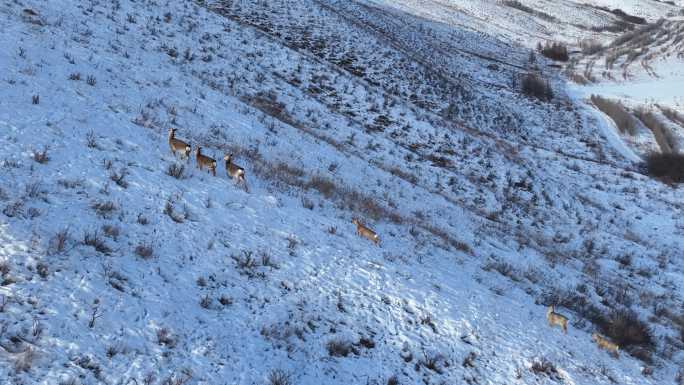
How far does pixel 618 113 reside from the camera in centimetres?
3091

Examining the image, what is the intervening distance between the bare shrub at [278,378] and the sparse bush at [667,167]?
75.9 ft

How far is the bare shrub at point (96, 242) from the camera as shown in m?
5.21

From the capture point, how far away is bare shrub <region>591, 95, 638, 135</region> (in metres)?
28.8

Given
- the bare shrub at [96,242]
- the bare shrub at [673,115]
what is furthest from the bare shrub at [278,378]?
the bare shrub at [673,115]

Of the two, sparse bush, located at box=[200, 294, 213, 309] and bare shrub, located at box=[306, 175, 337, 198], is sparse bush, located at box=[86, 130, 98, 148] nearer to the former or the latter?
sparse bush, located at box=[200, 294, 213, 309]

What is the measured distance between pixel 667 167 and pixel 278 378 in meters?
24.3

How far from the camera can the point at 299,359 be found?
4957mm

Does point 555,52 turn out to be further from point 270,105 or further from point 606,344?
point 606,344

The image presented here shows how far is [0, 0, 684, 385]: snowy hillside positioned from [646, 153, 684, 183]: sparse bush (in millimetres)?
1700

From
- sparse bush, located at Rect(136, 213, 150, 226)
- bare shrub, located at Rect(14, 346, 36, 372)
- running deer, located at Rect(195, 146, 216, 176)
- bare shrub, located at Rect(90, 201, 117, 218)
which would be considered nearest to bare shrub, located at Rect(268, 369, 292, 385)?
bare shrub, located at Rect(14, 346, 36, 372)

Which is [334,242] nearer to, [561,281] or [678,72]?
[561,281]

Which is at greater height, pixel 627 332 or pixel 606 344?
pixel 606 344

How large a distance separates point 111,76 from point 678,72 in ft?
151

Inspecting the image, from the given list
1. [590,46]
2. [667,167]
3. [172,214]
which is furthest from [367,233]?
[590,46]
